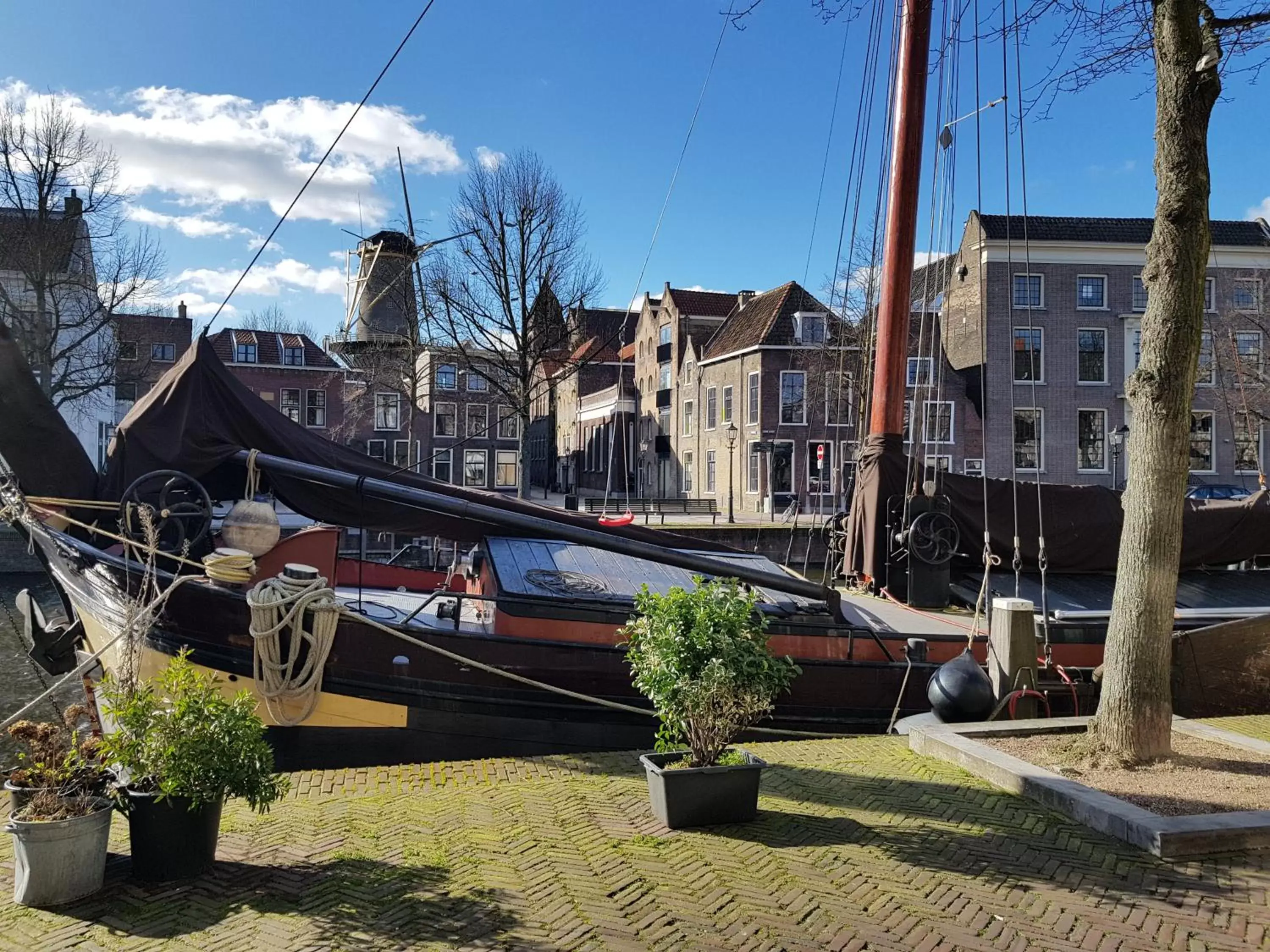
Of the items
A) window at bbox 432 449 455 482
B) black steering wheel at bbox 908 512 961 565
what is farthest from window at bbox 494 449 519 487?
black steering wheel at bbox 908 512 961 565

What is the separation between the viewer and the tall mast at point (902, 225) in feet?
31.4

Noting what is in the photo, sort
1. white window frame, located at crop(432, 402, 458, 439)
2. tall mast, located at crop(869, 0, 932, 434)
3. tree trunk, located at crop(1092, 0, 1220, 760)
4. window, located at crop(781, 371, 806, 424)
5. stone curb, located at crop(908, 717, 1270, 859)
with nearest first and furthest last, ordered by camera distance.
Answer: stone curb, located at crop(908, 717, 1270, 859), tree trunk, located at crop(1092, 0, 1220, 760), tall mast, located at crop(869, 0, 932, 434), window, located at crop(781, 371, 806, 424), white window frame, located at crop(432, 402, 458, 439)

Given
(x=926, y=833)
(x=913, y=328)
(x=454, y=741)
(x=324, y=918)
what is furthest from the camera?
(x=913, y=328)

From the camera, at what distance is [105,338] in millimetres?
28406

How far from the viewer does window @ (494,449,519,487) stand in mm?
44438

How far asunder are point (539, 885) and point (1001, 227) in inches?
1459

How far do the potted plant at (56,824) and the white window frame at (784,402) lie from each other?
31.6 meters

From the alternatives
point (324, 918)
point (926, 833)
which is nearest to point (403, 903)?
point (324, 918)

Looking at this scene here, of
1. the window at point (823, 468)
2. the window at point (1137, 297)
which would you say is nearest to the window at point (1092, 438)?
the window at point (1137, 297)

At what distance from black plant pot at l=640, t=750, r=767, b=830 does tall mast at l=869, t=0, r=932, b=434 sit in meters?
5.66

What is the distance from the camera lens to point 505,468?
45781 millimetres

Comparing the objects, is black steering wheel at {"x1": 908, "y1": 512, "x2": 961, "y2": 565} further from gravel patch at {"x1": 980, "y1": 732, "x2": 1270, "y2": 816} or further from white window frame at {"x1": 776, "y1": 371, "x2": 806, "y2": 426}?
white window frame at {"x1": 776, "y1": 371, "x2": 806, "y2": 426}

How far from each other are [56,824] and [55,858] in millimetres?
158

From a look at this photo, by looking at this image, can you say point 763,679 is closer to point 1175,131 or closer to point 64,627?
point 1175,131
